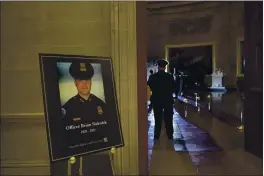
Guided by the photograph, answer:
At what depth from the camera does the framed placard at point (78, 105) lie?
2527 millimetres

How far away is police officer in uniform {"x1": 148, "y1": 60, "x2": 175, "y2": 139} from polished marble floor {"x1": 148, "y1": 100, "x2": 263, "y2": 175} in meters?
0.44

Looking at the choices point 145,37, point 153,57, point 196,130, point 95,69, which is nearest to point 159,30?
point 153,57

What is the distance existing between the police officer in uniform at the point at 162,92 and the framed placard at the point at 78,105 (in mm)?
3974

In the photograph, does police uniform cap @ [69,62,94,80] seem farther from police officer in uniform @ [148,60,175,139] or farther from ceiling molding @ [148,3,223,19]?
ceiling molding @ [148,3,223,19]

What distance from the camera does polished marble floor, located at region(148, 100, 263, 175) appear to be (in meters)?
5.26

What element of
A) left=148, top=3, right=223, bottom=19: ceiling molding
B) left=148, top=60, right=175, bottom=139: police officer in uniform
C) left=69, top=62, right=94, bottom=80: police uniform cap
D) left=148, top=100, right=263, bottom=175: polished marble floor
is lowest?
left=148, top=100, right=263, bottom=175: polished marble floor

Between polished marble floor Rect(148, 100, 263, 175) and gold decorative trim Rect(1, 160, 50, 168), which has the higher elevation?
gold decorative trim Rect(1, 160, 50, 168)

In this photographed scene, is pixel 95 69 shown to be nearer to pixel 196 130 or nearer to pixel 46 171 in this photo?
pixel 46 171

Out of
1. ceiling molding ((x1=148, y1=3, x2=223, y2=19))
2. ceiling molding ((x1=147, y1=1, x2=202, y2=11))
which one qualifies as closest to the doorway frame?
ceiling molding ((x1=148, y1=3, x2=223, y2=19))

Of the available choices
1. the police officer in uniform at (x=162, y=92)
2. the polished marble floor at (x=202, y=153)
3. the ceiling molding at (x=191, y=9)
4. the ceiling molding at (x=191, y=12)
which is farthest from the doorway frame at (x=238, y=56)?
the police officer in uniform at (x=162, y=92)

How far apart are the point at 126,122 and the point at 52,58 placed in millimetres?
2066

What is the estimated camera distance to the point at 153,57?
814 inches

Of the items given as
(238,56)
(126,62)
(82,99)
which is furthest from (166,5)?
(82,99)

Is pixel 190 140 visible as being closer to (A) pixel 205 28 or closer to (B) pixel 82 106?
(B) pixel 82 106
